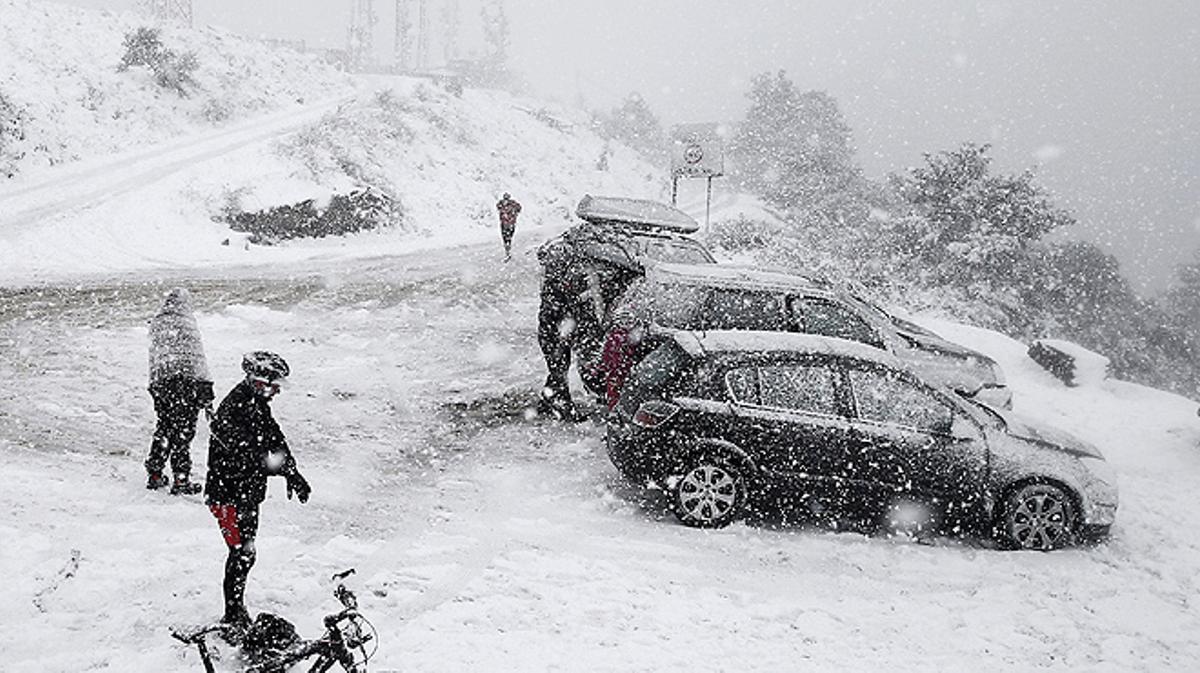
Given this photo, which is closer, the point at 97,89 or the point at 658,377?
the point at 658,377

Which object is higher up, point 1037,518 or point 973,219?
point 973,219

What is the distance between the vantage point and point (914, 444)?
725cm

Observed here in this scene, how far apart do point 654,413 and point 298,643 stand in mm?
3764

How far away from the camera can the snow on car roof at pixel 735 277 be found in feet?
31.9

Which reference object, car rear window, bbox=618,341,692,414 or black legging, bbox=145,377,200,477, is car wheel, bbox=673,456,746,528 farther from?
black legging, bbox=145,377,200,477

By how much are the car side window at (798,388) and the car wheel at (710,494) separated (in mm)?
697

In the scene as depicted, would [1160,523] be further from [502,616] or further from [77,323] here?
[77,323]

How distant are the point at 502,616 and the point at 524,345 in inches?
304

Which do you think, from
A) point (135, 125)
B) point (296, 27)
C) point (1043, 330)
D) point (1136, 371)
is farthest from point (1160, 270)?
point (296, 27)

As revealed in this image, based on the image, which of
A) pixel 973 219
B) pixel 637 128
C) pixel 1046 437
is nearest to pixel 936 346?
pixel 1046 437

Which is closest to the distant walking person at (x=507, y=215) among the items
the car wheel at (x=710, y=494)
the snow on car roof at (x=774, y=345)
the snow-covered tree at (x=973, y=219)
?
the snow on car roof at (x=774, y=345)

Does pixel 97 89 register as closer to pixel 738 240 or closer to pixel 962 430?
pixel 738 240

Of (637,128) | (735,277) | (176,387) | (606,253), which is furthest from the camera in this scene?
(637,128)

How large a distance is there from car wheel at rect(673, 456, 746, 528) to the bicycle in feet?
11.0
